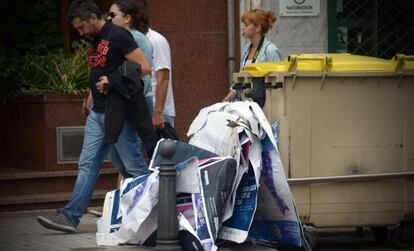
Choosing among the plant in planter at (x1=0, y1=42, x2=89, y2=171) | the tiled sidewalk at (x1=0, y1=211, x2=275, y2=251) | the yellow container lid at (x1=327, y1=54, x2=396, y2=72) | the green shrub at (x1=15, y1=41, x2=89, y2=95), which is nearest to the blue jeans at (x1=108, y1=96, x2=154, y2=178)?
the tiled sidewalk at (x1=0, y1=211, x2=275, y2=251)

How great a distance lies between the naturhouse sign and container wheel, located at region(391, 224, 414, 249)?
401cm

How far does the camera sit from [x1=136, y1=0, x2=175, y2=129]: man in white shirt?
9908 mm

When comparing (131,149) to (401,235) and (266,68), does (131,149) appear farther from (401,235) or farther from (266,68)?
(401,235)

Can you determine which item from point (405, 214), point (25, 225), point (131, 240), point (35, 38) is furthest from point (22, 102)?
point (405, 214)

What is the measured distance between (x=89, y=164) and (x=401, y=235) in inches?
108

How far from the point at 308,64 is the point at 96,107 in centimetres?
183

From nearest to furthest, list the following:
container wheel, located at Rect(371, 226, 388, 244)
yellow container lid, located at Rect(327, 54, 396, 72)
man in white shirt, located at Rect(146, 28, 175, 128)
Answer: yellow container lid, located at Rect(327, 54, 396, 72)
container wheel, located at Rect(371, 226, 388, 244)
man in white shirt, located at Rect(146, 28, 175, 128)

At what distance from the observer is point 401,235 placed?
946 centimetres

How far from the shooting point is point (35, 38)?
12664 millimetres

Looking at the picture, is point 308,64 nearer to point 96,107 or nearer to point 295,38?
point 96,107

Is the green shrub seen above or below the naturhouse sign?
below

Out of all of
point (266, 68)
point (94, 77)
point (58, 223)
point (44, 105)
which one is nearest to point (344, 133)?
point (266, 68)

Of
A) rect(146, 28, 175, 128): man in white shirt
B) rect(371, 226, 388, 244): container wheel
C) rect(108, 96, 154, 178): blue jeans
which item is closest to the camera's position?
rect(108, 96, 154, 178): blue jeans

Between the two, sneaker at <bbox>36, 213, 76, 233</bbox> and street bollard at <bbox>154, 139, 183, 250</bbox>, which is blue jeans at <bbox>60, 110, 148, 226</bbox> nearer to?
sneaker at <bbox>36, 213, 76, 233</bbox>
